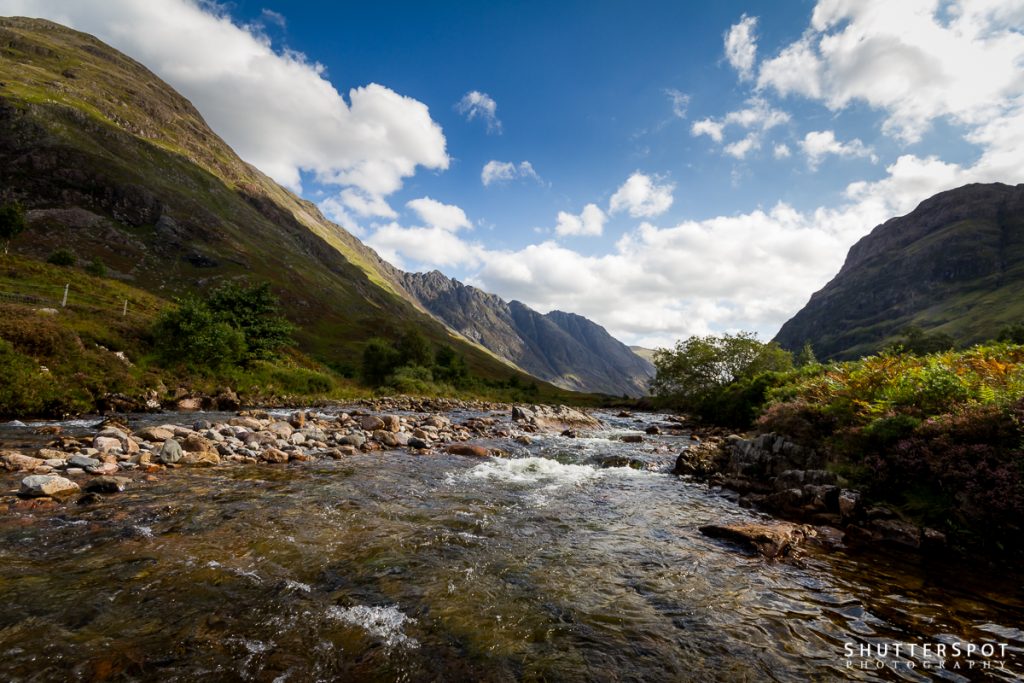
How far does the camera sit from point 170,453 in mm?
13555

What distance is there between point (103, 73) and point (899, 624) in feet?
896

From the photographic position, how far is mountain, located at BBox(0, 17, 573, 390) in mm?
103750

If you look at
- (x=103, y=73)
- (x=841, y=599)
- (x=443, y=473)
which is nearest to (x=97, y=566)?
(x=443, y=473)

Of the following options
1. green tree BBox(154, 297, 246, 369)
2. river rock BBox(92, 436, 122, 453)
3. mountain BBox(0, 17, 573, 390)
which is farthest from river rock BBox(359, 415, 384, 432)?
mountain BBox(0, 17, 573, 390)

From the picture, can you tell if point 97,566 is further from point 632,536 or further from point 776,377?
point 776,377

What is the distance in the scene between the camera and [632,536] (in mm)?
10523

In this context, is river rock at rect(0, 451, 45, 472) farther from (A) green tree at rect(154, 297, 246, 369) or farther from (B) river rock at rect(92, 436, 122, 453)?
(A) green tree at rect(154, 297, 246, 369)

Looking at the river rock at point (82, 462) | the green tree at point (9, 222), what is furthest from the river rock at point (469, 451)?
the green tree at point (9, 222)

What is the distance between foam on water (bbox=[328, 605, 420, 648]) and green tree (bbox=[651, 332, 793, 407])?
6224cm

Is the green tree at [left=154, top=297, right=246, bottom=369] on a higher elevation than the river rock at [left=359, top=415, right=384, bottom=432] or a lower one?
higher

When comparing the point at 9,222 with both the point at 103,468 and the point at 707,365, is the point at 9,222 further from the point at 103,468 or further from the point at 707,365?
Answer: the point at 707,365

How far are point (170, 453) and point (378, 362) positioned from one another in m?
52.9

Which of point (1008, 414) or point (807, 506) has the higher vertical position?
point (1008, 414)

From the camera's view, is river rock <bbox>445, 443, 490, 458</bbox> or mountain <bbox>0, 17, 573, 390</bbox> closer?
river rock <bbox>445, 443, 490, 458</bbox>
